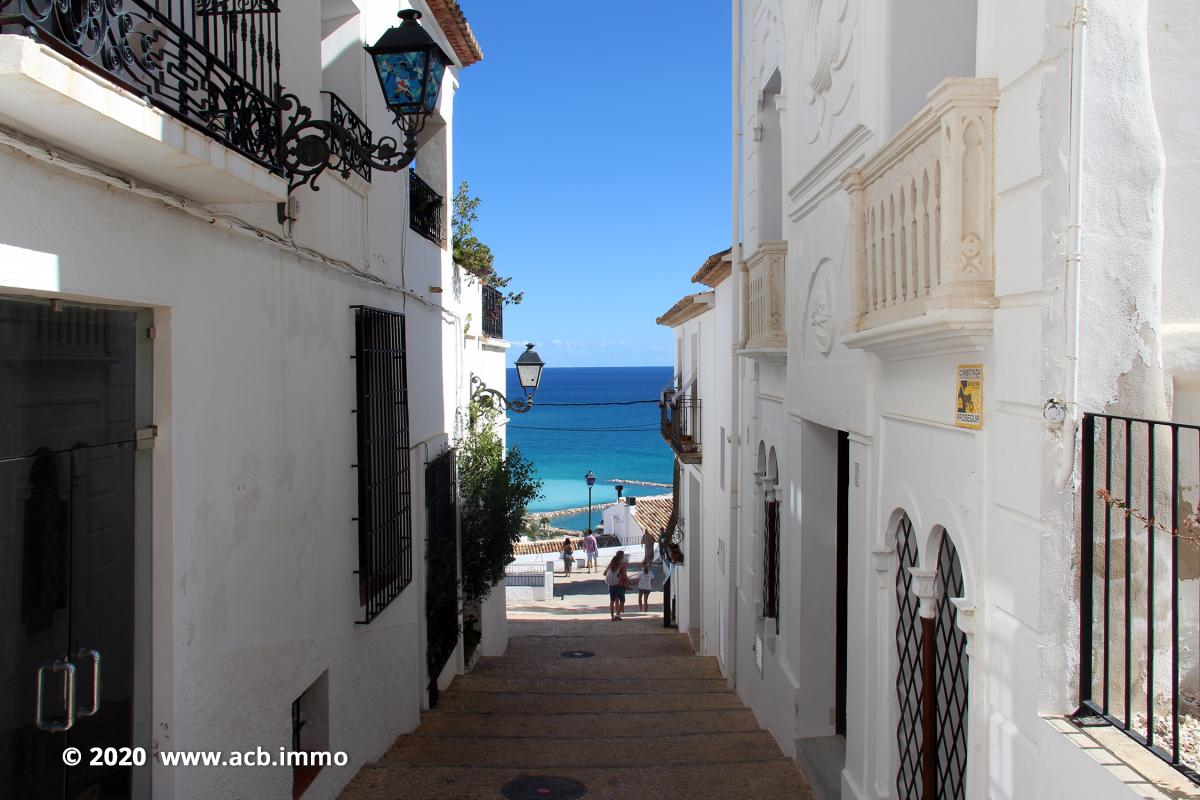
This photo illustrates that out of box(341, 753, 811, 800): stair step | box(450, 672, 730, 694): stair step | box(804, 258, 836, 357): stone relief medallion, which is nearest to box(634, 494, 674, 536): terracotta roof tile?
box(450, 672, 730, 694): stair step

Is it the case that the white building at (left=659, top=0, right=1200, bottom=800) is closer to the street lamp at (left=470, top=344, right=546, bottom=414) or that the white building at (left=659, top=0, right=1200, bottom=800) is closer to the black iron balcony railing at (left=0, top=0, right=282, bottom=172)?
the black iron balcony railing at (left=0, top=0, right=282, bottom=172)

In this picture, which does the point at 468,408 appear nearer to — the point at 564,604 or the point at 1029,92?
the point at 1029,92

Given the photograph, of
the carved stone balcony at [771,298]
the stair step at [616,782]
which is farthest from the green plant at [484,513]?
the stair step at [616,782]

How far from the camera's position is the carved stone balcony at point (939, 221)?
153 inches

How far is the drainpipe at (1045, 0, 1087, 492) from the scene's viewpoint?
3283 millimetres

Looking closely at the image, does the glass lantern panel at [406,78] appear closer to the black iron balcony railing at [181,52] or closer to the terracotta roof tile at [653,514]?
the black iron balcony railing at [181,52]

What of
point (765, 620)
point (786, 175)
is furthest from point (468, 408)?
point (786, 175)

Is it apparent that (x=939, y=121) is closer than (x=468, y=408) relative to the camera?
Yes

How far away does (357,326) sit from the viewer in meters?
Answer: 7.71

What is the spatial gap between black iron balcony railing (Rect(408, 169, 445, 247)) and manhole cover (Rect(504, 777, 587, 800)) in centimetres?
558

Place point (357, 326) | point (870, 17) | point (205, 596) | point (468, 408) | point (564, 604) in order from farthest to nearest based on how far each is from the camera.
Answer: point (564, 604)
point (468, 408)
point (357, 326)
point (870, 17)
point (205, 596)

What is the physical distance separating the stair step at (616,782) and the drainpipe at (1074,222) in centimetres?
488

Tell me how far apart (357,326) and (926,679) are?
500cm

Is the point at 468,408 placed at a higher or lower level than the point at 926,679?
higher
